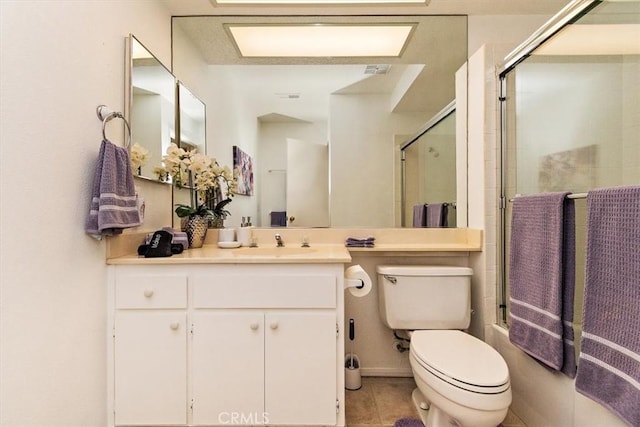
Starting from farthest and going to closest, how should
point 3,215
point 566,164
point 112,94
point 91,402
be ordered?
point 566,164
point 112,94
point 91,402
point 3,215

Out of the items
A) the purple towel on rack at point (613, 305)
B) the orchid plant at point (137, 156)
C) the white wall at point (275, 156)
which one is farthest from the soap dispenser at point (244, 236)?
the purple towel on rack at point (613, 305)

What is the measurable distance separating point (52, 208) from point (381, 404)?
174 centimetres

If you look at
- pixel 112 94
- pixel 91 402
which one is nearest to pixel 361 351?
pixel 91 402

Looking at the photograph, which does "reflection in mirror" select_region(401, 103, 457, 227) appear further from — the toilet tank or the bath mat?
the bath mat

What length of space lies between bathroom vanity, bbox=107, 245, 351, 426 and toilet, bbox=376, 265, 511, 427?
1.37ft

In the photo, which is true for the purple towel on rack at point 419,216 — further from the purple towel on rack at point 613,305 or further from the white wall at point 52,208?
the white wall at point 52,208

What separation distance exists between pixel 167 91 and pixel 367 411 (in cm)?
206

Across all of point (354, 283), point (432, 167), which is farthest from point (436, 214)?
point (354, 283)

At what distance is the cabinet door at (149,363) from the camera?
137 cm

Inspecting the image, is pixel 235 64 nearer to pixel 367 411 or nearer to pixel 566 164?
pixel 566 164

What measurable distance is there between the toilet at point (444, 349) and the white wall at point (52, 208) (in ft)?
4.44

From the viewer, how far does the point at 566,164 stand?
166 cm

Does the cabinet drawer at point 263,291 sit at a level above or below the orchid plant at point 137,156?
below

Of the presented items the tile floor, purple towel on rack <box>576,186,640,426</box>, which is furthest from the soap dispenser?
purple towel on rack <box>576,186,640,426</box>
